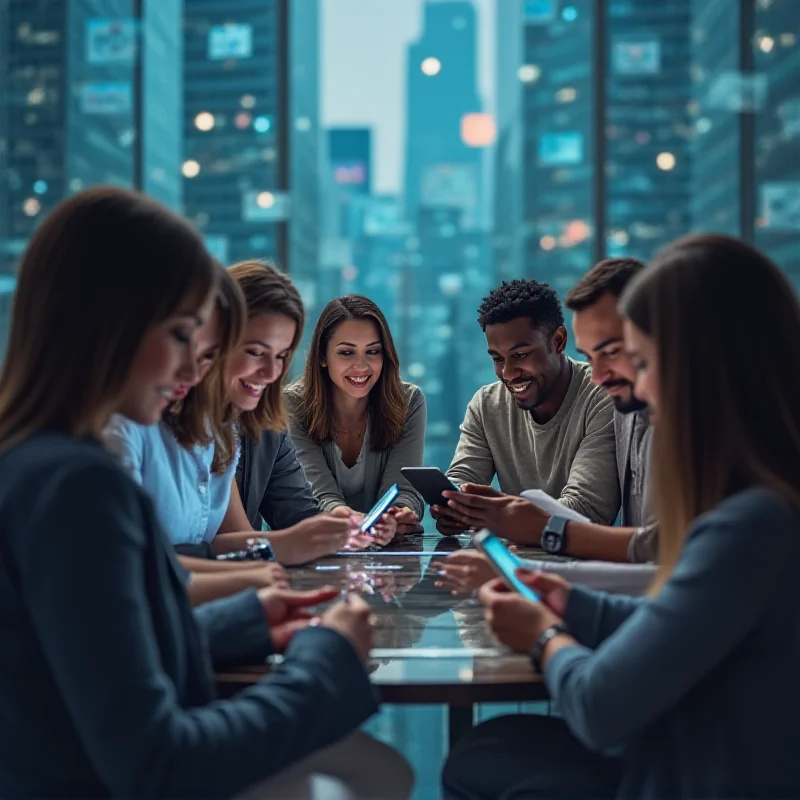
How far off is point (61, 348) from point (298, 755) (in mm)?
514

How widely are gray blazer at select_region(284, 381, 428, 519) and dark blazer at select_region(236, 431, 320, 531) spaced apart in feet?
0.97

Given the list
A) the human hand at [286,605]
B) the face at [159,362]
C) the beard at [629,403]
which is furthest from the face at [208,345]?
the beard at [629,403]

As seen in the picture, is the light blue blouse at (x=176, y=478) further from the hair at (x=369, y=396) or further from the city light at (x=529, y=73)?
the city light at (x=529, y=73)

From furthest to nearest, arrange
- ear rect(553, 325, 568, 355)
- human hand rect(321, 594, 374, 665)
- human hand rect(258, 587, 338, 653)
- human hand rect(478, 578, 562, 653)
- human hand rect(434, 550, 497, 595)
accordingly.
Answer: ear rect(553, 325, 568, 355), human hand rect(434, 550, 497, 595), human hand rect(258, 587, 338, 653), human hand rect(478, 578, 562, 653), human hand rect(321, 594, 374, 665)

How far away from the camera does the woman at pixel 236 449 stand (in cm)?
185

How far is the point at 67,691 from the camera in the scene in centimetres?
90

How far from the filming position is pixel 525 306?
2811mm

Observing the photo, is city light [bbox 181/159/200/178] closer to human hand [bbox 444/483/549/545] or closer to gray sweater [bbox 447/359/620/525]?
gray sweater [bbox 447/359/620/525]

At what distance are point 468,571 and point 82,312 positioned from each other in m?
0.89

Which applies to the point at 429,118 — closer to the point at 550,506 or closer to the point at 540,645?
the point at 550,506

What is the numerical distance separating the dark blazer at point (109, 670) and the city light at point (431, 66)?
5.69 meters

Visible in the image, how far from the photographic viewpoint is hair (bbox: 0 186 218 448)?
101 cm

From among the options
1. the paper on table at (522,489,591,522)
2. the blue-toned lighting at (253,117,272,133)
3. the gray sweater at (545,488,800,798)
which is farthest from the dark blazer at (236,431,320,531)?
the blue-toned lighting at (253,117,272,133)

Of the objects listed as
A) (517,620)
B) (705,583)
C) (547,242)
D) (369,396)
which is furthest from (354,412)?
(547,242)
